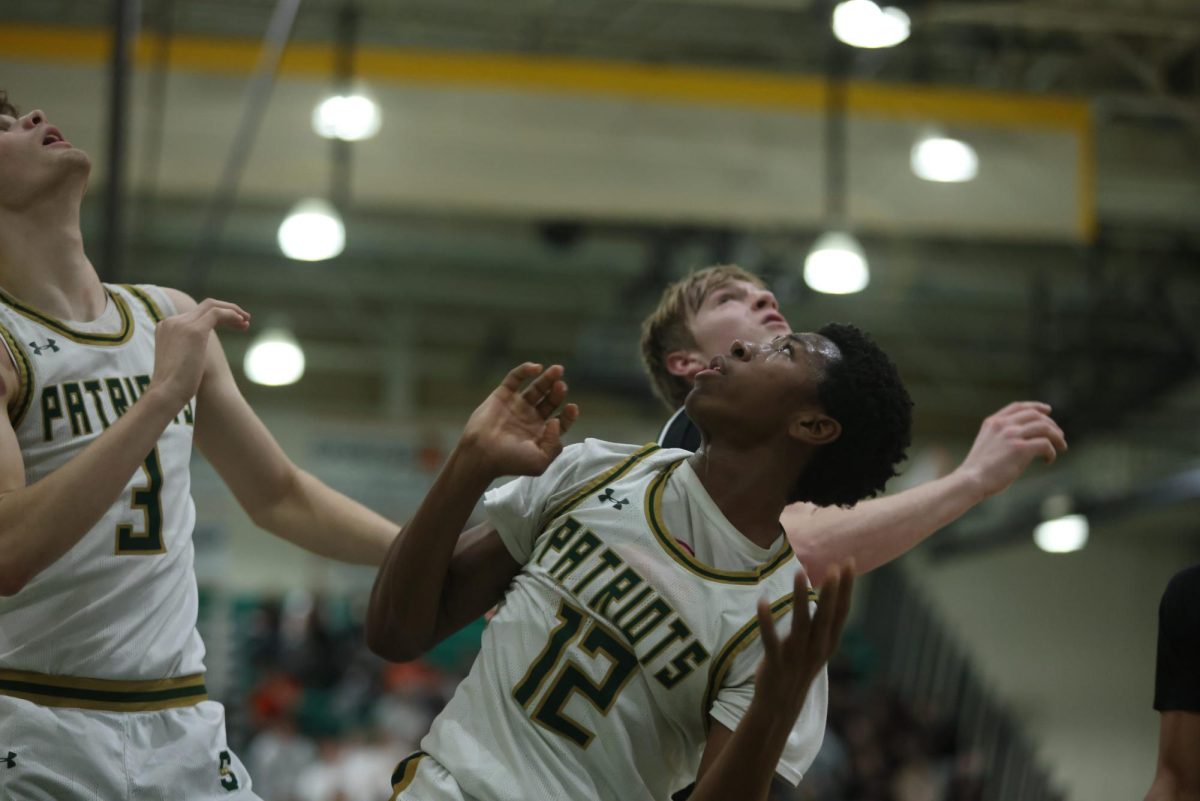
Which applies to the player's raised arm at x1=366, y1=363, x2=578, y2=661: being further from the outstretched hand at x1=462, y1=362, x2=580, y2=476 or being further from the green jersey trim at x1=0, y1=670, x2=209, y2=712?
the green jersey trim at x1=0, y1=670, x2=209, y2=712

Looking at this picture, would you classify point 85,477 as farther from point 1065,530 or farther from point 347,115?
point 1065,530

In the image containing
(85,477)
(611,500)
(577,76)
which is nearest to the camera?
(85,477)

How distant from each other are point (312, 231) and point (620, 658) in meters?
7.16

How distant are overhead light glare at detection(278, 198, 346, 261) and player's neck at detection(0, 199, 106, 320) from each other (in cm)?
646

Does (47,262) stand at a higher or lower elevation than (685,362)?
lower

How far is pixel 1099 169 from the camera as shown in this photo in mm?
13359

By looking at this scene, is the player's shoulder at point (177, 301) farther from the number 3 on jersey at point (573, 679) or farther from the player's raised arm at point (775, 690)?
the player's raised arm at point (775, 690)

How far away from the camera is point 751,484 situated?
115 inches

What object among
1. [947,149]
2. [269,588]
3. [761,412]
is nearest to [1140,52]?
[947,149]

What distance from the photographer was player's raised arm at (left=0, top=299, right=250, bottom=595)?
8.82 feet

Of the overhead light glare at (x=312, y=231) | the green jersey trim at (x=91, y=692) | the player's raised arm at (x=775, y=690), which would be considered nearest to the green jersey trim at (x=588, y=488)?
the player's raised arm at (x=775, y=690)

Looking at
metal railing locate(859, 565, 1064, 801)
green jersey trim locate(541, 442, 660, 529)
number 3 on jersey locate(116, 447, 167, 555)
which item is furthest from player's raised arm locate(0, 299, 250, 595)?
metal railing locate(859, 565, 1064, 801)

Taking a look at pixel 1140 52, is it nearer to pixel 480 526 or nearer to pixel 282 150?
pixel 282 150

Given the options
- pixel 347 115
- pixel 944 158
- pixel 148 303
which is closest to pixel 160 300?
pixel 148 303
